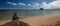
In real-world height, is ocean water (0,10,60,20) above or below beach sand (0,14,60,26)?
above

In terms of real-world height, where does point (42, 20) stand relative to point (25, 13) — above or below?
below

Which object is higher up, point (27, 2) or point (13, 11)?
point (27, 2)

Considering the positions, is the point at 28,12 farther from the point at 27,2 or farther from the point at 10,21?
the point at 10,21

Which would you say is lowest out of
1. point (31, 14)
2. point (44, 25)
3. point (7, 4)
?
point (44, 25)

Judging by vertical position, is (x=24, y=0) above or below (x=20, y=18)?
above

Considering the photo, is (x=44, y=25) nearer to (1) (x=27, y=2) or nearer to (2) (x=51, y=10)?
(2) (x=51, y=10)

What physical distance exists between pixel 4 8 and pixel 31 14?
38 centimetres

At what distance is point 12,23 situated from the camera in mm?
1857

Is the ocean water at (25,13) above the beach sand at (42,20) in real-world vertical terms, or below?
above

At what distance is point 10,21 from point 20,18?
15cm

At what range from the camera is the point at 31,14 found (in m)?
1.86

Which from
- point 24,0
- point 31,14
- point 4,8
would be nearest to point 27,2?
point 24,0

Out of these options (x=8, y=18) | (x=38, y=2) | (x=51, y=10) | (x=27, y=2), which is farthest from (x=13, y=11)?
(x=51, y=10)

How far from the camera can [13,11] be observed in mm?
1871
